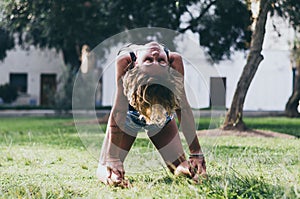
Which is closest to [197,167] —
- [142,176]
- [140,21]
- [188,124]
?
[188,124]

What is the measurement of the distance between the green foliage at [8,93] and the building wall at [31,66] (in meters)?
2.01

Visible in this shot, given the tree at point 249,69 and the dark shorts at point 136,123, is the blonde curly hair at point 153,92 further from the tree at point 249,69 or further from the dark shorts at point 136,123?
the tree at point 249,69

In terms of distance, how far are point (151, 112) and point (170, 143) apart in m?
0.65

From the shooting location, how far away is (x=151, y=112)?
3934 millimetres

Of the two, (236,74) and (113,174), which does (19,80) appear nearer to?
(236,74)

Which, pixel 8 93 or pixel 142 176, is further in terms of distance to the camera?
pixel 8 93

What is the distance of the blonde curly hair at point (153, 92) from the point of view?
388cm

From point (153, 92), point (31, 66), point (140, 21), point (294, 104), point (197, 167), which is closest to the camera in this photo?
point (153, 92)

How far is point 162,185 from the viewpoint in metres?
3.97

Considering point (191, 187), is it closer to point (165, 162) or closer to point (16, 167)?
point (165, 162)

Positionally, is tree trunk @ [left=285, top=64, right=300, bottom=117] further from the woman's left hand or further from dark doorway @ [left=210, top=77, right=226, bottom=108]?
the woman's left hand

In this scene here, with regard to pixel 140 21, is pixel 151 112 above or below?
below

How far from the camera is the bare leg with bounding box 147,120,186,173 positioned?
4.46 meters

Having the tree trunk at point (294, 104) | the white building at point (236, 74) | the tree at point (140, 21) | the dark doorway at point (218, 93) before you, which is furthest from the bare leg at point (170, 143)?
the tree trunk at point (294, 104)
